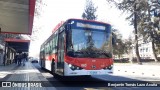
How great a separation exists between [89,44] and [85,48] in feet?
0.99

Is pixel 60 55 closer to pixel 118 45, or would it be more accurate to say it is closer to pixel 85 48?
pixel 85 48

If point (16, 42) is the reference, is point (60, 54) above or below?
below

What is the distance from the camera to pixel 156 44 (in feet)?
182

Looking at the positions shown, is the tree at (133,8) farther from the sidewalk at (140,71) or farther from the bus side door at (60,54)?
the bus side door at (60,54)

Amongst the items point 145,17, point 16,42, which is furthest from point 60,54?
point 145,17

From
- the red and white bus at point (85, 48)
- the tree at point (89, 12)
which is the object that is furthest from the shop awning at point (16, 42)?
the tree at point (89, 12)

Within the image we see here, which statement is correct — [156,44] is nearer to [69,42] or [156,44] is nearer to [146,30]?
Result: [146,30]

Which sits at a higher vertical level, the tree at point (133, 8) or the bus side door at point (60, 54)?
the tree at point (133, 8)

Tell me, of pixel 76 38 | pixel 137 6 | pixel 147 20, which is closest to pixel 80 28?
pixel 76 38

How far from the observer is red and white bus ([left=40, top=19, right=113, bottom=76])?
45.4 ft

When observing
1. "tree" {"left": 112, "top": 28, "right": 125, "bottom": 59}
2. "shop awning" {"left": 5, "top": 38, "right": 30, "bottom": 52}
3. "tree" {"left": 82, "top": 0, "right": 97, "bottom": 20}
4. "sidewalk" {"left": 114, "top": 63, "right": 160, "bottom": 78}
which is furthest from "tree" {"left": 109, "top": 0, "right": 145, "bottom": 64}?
"tree" {"left": 82, "top": 0, "right": 97, "bottom": 20}

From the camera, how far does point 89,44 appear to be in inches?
557

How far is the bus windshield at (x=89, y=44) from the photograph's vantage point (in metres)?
13.9

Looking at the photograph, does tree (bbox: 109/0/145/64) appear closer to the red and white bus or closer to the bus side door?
the bus side door
